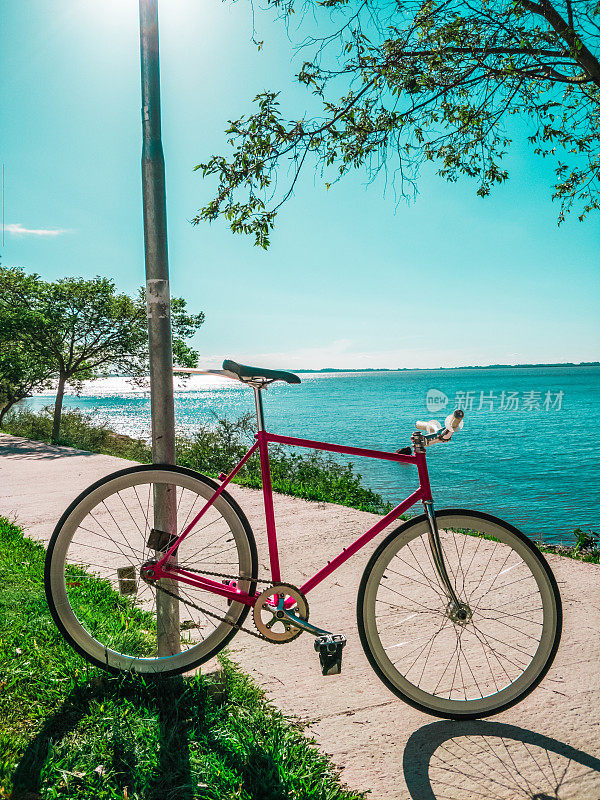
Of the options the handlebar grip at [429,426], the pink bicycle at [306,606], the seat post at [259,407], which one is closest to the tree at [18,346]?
the pink bicycle at [306,606]

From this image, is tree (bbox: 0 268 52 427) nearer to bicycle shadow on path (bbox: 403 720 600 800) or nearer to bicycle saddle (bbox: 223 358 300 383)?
bicycle saddle (bbox: 223 358 300 383)

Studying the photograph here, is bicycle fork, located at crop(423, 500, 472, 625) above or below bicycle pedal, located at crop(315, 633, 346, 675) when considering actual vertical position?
above

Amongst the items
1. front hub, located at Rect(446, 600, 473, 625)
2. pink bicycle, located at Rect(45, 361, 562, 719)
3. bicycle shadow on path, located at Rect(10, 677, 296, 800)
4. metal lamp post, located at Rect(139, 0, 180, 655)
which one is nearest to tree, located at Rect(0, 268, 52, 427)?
pink bicycle, located at Rect(45, 361, 562, 719)

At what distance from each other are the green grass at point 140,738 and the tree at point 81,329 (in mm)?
15924

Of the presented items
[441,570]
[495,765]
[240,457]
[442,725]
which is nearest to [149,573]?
[441,570]

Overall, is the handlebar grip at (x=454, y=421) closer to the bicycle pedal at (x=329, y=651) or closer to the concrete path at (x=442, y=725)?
the bicycle pedal at (x=329, y=651)

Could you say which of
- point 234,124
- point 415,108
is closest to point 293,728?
point 234,124

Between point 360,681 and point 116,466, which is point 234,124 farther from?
point 116,466

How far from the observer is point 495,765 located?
2.03 metres

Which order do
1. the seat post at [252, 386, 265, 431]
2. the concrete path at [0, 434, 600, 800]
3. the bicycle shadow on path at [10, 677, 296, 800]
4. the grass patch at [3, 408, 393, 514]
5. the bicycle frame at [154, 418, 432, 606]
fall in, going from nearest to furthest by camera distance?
the bicycle shadow on path at [10, 677, 296, 800]
the concrete path at [0, 434, 600, 800]
the bicycle frame at [154, 418, 432, 606]
the seat post at [252, 386, 265, 431]
the grass patch at [3, 408, 393, 514]

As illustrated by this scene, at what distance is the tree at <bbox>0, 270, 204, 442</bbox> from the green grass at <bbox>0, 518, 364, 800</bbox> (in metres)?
15.9

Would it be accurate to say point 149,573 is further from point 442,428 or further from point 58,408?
point 58,408

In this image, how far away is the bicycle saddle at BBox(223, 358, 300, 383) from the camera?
2.45 m

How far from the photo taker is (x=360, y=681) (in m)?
2.67
